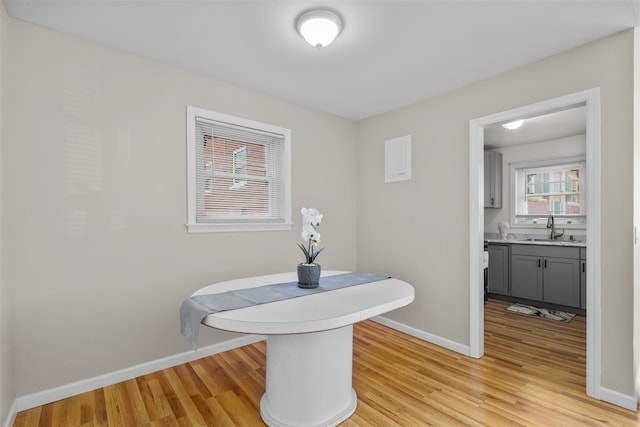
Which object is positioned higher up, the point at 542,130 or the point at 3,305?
the point at 542,130

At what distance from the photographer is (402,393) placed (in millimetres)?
2166

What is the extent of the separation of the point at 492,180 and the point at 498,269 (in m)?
1.41

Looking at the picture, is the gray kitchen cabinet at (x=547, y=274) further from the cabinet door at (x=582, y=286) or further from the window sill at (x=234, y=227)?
the window sill at (x=234, y=227)

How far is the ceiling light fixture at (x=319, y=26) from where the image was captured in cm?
182

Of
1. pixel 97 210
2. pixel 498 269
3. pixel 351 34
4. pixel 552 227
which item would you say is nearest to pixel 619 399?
pixel 498 269

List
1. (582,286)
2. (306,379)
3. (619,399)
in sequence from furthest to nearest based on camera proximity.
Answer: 1. (582,286)
2. (619,399)
3. (306,379)

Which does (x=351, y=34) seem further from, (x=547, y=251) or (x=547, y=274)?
(x=547, y=274)

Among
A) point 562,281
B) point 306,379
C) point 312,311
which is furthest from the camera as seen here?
point 562,281

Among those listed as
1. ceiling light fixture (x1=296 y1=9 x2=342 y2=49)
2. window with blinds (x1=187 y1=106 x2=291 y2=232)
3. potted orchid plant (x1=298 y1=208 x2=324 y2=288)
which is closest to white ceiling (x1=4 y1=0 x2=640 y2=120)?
ceiling light fixture (x1=296 y1=9 x2=342 y2=49)

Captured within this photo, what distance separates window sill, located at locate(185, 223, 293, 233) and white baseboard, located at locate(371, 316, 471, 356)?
1.53 m

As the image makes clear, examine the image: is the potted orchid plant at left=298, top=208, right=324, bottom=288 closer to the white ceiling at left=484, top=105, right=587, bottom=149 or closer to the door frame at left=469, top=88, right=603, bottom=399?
the door frame at left=469, top=88, right=603, bottom=399

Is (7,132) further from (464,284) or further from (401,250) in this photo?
(464,284)

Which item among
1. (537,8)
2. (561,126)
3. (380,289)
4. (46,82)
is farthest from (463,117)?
(46,82)

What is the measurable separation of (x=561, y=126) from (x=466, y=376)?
3.42 metres
